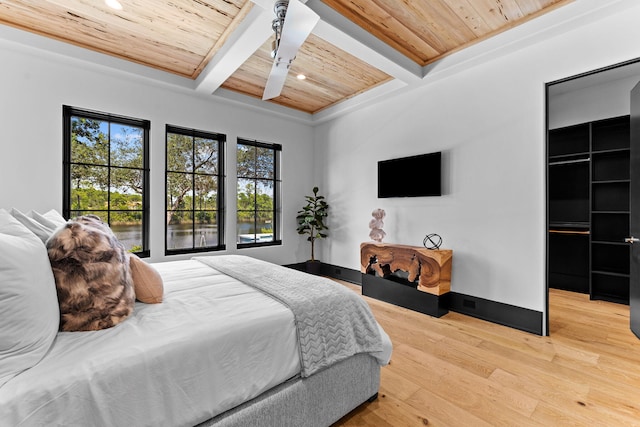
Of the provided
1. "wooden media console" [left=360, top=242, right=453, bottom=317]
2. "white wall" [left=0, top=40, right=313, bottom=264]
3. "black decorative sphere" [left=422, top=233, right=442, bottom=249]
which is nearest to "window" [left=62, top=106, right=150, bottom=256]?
"white wall" [left=0, top=40, right=313, bottom=264]

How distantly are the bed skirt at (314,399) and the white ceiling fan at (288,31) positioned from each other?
73.1 inches

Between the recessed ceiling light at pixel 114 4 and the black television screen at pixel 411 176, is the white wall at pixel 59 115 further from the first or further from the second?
the black television screen at pixel 411 176

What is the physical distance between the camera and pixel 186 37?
9.11ft

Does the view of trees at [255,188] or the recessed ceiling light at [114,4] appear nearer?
the recessed ceiling light at [114,4]

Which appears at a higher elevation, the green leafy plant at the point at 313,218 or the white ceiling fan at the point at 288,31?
the white ceiling fan at the point at 288,31

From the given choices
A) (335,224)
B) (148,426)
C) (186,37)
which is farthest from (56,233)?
(335,224)

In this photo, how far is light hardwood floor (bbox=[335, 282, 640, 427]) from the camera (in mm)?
1630

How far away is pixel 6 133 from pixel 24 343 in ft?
9.62

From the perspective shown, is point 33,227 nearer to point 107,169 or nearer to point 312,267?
point 107,169

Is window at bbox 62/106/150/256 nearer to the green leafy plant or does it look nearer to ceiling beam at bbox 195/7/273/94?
ceiling beam at bbox 195/7/273/94

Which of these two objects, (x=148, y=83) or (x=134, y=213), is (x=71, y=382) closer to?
(x=134, y=213)

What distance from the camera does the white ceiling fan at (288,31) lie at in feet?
5.17

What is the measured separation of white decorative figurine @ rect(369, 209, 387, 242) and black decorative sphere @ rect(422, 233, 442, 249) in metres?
0.55

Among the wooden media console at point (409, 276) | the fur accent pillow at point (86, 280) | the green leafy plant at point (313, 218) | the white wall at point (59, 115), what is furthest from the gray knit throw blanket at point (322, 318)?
the green leafy plant at point (313, 218)
